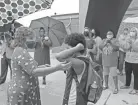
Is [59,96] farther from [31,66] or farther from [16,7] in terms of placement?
[31,66]

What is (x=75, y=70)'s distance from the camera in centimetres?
242

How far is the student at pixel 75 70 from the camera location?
2.41m

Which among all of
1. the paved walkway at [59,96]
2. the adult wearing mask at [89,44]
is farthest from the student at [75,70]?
the adult wearing mask at [89,44]

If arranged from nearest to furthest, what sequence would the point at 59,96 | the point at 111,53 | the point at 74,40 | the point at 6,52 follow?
the point at 74,40, the point at 59,96, the point at 111,53, the point at 6,52

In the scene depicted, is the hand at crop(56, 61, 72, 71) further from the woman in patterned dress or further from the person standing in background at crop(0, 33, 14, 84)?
the person standing in background at crop(0, 33, 14, 84)

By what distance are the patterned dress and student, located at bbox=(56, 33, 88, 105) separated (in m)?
0.36

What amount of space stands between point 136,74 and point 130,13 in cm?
498

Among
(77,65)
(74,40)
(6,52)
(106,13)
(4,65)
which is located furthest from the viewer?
(106,13)

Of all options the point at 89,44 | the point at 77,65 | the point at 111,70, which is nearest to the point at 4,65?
the point at 89,44

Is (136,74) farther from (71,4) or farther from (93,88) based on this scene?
(71,4)

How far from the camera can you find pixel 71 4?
62.6 ft

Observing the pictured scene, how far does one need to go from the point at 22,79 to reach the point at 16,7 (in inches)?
53.8

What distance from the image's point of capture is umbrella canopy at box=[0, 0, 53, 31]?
3.30 metres

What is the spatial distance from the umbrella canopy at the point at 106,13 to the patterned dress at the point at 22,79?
4.56 meters
